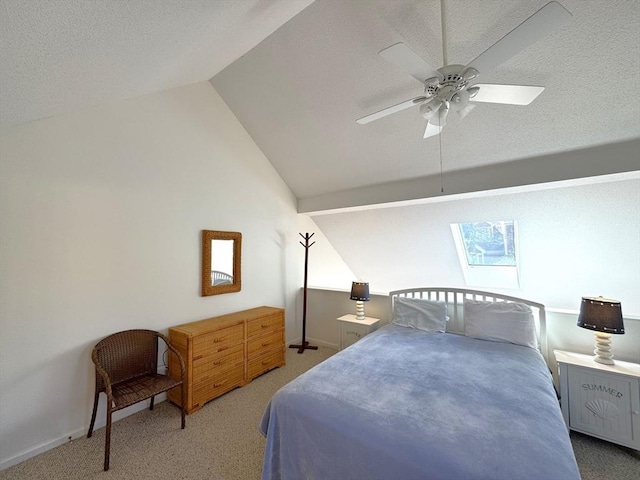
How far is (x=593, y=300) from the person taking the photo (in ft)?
7.18

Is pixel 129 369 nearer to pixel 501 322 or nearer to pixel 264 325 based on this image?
pixel 264 325

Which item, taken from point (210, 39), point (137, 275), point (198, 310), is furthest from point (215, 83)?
point (198, 310)

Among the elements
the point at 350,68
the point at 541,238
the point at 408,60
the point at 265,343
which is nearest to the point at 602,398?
the point at 541,238

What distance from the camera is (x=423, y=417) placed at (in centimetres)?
141

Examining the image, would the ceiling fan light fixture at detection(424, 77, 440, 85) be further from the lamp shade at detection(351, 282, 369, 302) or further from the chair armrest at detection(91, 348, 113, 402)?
the chair armrest at detection(91, 348, 113, 402)

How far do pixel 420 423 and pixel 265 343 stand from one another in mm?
2270

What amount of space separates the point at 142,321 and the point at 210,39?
2471mm

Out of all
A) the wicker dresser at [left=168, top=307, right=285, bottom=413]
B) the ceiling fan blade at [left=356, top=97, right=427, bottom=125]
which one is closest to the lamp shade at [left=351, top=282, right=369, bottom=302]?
the wicker dresser at [left=168, top=307, right=285, bottom=413]

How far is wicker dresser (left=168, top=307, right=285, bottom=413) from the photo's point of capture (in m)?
2.53

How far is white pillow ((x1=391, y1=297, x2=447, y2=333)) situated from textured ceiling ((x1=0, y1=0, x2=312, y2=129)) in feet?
9.82

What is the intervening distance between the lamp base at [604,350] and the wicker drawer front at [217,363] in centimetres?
323

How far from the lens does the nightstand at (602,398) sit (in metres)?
1.92

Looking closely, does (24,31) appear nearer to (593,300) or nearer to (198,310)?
(198,310)

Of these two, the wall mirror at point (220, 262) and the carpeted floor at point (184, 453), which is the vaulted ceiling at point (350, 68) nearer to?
the wall mirror at point (220, 262)
